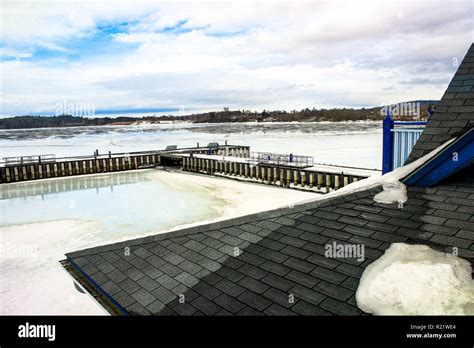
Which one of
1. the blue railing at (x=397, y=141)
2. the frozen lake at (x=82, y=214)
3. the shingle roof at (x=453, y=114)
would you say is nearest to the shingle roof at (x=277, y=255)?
the shingle roof at (x=453, y=114)

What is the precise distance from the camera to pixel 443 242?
4367 mm

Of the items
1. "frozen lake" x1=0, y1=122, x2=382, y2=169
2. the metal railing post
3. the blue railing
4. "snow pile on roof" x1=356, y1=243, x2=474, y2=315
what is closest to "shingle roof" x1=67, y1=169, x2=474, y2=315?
"snow pile on roof" x1=356, y1=243, x2=474, y2=315

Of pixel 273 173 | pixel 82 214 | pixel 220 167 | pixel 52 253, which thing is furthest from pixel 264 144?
pixel 52 253

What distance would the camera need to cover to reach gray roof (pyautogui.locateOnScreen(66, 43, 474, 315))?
4074mm

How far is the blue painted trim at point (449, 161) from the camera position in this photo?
18.3 ft

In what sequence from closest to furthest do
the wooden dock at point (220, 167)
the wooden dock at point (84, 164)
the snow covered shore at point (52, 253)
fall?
the snow covered shore at point (52, 253)
the wooden dock at point (220, 167)
the wooden dock at point (84, 164)

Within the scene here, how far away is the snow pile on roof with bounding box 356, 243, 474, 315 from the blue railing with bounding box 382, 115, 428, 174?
4.01 metres

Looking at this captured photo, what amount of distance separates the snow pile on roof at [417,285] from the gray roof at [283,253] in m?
0.16

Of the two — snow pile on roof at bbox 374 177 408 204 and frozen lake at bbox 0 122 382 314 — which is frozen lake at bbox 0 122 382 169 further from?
snow pile on roof at bbox 374 177 408 204

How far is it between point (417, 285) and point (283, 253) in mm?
1762

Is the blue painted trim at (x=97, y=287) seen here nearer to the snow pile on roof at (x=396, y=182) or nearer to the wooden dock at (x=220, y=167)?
the snow pile on roof at (x=396, y=182)

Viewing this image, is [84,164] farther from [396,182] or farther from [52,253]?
[396,182]

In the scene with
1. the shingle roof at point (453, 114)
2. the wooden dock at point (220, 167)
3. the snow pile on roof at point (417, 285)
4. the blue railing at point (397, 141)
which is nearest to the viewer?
the snow pile on roof at point (417, 285)
